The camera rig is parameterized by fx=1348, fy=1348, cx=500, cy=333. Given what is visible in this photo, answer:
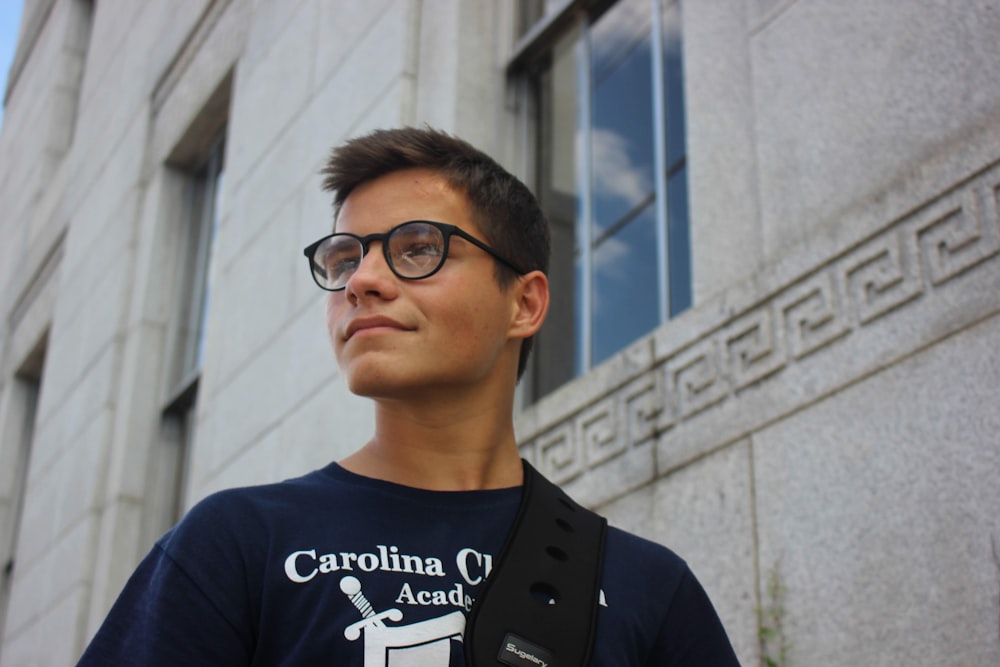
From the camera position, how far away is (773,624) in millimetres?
4004

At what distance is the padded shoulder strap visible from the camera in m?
2.13

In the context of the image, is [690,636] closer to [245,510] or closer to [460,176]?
[245,510]

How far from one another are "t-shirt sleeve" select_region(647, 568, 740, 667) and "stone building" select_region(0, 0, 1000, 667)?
1.17 metres

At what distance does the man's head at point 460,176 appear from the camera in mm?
2656

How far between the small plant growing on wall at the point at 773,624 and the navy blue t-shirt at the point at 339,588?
1588mm

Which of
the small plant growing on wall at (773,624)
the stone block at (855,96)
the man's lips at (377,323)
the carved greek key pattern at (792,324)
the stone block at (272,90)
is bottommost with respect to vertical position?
the small plant growing on wall at (773,624)

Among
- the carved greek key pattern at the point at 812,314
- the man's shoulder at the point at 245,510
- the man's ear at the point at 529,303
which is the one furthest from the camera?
the carved greek key pattern at the point at 812,314

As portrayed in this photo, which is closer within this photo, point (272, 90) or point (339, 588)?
point (339, 588)

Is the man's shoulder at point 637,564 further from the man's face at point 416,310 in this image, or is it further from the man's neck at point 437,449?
the man's face at point 416,310

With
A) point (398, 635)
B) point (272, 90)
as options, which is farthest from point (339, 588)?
point (272, 90)

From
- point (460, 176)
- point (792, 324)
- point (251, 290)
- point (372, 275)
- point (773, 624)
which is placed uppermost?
point (251, 290)

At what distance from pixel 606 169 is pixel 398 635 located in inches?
175

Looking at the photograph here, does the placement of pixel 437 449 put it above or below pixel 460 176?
below

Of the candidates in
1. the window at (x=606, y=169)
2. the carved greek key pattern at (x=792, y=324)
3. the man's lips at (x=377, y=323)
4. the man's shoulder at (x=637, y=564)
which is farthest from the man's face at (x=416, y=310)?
the window at (x=606, y=169)
